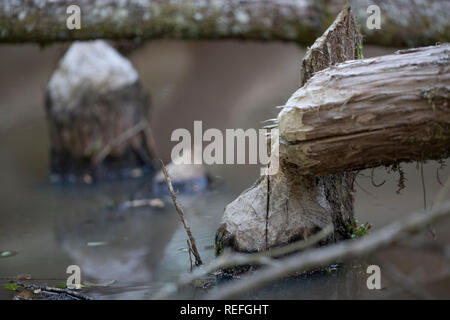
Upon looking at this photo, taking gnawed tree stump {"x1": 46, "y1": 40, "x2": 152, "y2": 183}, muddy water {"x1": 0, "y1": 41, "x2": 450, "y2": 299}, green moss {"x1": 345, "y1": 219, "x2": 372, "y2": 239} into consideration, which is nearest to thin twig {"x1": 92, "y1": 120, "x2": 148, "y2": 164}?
gnawed tree stump {"x1": 46, "y1": 40, "x2": 152, "y2": 183}

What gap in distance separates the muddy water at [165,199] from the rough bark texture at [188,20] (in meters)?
1.20

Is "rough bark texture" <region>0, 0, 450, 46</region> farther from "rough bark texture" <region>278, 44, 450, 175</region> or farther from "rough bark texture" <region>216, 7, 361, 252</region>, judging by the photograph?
"rough bark texture" <region>278, 44, 450, 175</region>

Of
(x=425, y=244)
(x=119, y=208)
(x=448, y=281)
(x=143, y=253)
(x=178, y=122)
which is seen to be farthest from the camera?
(x=178, y=122)

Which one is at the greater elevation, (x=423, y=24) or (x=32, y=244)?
(x=423, y=24)

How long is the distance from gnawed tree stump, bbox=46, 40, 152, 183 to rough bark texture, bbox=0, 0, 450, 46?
1.76m

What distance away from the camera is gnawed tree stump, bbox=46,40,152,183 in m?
5.51

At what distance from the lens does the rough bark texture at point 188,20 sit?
3.71m

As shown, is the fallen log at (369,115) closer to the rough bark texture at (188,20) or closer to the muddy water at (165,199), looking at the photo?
the muddy water at (165,199)

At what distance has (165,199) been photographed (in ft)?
14.0

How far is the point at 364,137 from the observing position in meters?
1.86
